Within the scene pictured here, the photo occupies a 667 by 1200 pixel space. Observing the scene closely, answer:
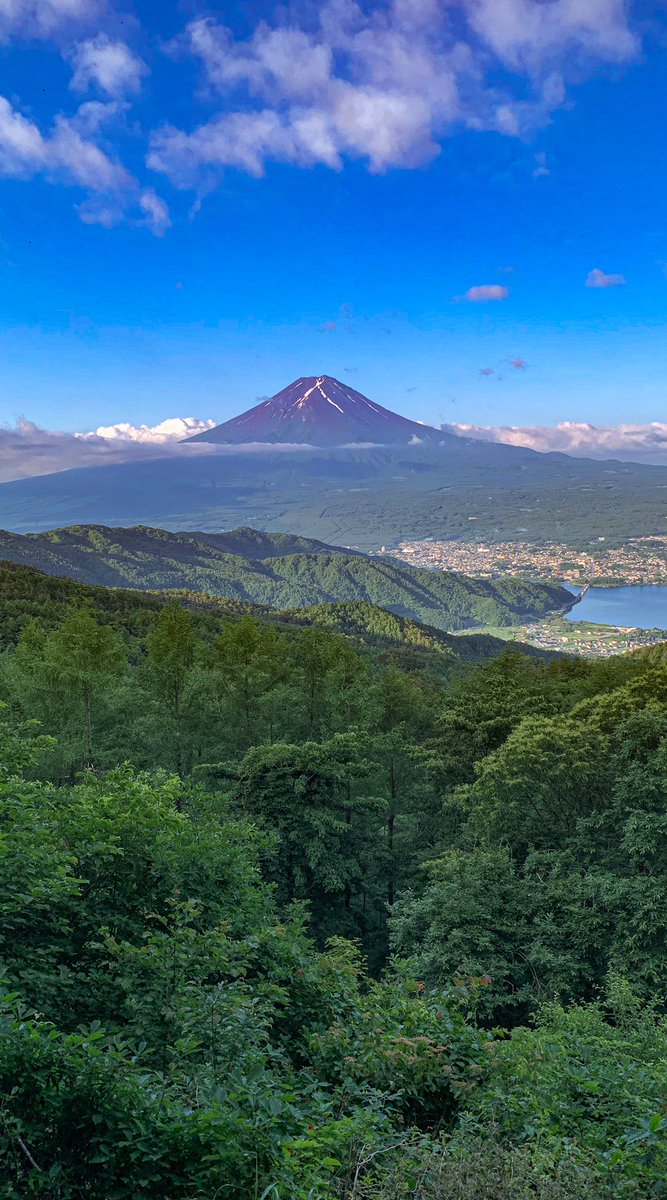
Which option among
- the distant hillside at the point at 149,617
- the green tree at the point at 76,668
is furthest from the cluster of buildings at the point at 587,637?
the green tree at the point at 76,668

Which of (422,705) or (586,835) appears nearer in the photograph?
(586,835)

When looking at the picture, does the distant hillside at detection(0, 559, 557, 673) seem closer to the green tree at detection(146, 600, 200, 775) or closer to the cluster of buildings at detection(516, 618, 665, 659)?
the green tree at detection(146, 600, 200, 775)

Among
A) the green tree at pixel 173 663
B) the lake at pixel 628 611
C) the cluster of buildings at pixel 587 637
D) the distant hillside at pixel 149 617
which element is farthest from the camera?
the lake at pixel 628 611

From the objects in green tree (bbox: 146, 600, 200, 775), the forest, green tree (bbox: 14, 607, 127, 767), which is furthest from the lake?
green tree (bbox: 14, 607, 127, 767)

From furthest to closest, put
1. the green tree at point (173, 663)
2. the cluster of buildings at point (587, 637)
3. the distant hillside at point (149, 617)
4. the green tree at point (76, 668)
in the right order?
the cluster of buildings at point (587, 637), the distant hillside at point (149, 617), the green tree at point (173, 663), the green tree at point (76, 668)

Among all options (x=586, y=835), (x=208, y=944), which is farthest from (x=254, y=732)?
(x=208, y=944)

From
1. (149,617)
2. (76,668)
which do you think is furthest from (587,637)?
Result: (76,668)

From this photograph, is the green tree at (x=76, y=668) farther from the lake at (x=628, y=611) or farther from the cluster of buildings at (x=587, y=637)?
the lake at (x=628, y=611)

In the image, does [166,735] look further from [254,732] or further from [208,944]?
A: [208,944]
